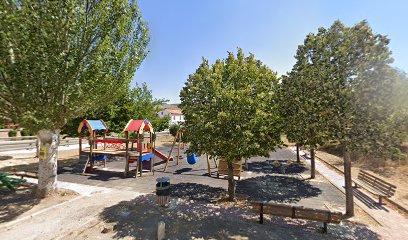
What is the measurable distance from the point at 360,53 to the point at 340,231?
21.8 ft

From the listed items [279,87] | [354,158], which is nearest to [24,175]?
[279,87]

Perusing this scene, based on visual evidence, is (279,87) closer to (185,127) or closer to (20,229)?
(185,127)

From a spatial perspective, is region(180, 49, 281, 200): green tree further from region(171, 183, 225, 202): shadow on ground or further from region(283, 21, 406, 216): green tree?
region(171, 183, 225, 202): shadow on ground

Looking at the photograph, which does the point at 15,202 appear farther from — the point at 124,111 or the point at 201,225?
the point at 124,111

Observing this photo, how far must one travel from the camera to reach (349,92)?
26.0 ft

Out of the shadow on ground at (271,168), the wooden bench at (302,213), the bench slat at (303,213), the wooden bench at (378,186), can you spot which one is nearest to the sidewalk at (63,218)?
the wooden bench at (302,213)

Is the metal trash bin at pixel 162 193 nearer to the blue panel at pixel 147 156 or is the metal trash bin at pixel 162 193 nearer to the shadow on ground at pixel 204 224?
the shadow on ground at pixel 204 224

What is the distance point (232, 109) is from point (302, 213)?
4763mm

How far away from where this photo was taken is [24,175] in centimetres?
1340

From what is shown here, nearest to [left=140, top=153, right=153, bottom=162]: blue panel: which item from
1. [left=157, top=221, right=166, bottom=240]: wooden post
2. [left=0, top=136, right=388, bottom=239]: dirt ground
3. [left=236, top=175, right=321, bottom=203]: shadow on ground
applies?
[left=0, top=136, right=388, bottom=239]: dirt ground

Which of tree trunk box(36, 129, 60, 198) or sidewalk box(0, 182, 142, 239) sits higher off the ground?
tree trunk box(36, 129, 60, 198)

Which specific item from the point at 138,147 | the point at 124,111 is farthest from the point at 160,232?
the point at 124,111

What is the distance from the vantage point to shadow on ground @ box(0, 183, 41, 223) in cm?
879

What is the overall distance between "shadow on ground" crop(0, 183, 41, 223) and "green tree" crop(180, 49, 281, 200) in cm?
771
